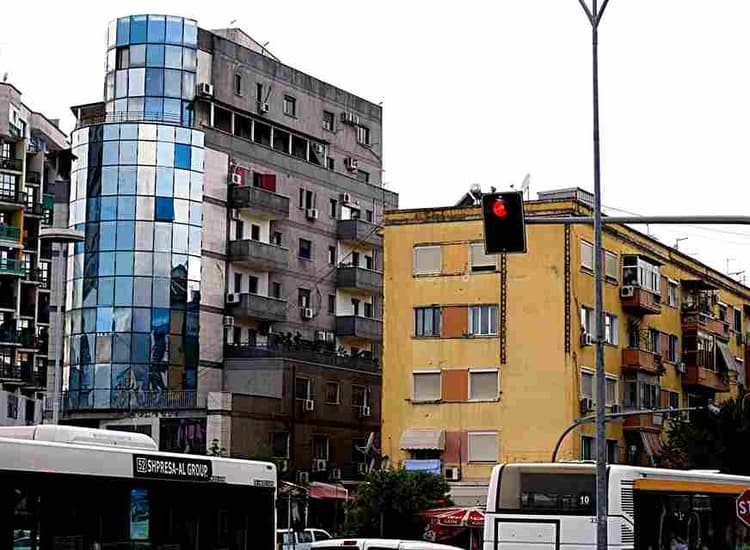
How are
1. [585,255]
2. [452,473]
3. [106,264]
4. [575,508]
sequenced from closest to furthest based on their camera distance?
[575,508]
[452,473]
[585,255]
[106,264]

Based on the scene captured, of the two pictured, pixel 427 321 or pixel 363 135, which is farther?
pixel 363 135

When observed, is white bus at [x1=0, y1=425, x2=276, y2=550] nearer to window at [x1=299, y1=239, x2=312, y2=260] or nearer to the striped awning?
the striped awning

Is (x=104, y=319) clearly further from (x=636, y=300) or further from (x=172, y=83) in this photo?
(x=636, y=300)

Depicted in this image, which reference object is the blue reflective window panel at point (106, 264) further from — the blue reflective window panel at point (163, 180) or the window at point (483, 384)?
the window at point (483, 384)

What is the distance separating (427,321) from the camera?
5469cm

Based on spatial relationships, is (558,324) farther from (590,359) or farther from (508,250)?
(508,250)

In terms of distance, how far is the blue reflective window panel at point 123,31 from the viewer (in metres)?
64.0

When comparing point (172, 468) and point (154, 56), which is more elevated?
point (154, 56)

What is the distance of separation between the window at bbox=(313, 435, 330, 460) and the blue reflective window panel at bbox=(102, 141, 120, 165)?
47.0 feet

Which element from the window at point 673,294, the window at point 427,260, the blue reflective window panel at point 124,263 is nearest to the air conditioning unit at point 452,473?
the window at point 427,260

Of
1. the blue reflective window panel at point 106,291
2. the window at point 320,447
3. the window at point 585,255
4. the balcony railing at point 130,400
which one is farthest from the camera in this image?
the blue reflective window panel at point 106,291

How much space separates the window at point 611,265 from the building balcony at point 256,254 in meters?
A: 15.6

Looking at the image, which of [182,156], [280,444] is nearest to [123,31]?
[182,156]

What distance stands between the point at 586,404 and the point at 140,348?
19349 millimetres
